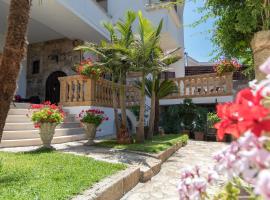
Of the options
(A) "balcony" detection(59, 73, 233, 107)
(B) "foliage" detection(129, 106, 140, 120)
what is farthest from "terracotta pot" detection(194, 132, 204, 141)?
(B) "foliage" detection(129, 106, 140, 120)

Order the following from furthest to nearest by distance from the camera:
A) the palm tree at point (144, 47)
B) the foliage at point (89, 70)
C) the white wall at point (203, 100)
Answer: the white wall at point (203, 100), the foliage at point (89, 70), the palm tree at point (144, 47)

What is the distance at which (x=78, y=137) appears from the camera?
382 inches

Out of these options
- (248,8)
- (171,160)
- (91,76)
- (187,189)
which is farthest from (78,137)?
(187,189)

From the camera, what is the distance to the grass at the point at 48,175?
11.2 feet

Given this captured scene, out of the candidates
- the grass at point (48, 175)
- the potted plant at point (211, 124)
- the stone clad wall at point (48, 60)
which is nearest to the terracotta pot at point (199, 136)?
the potted plant at point (211, 124)

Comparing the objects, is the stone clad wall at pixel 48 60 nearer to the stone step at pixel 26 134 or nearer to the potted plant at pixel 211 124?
the stone step at pixel 26 134

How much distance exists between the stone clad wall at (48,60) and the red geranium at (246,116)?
14471mm

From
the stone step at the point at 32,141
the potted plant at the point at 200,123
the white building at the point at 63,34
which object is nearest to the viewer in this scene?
the stone step at the point at 32,141

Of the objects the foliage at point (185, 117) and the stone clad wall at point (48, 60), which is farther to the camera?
the stone clad wall at point (48, 60)

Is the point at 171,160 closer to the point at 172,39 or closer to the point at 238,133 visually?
the point at 238,133

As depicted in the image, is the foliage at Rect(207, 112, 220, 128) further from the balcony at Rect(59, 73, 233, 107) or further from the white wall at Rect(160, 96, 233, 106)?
the balcony at Rect(59, 73, 233, 107)

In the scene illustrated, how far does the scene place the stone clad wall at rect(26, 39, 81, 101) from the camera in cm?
1530

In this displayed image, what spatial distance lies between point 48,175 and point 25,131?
14.2 feet

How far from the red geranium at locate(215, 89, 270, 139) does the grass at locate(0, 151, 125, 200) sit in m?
2.62
